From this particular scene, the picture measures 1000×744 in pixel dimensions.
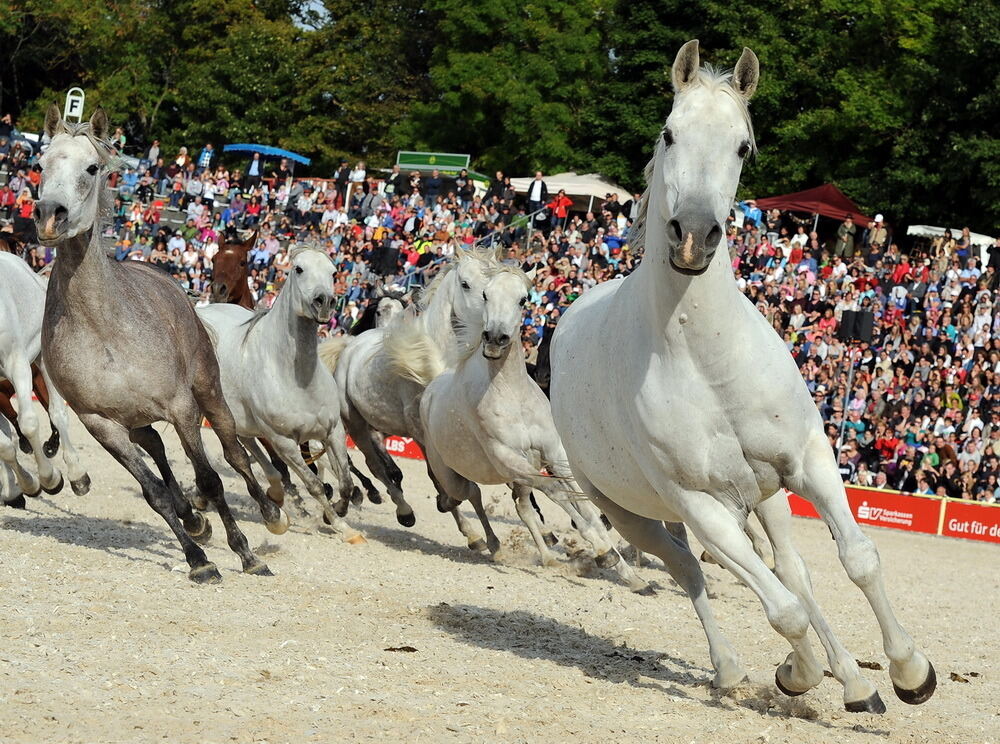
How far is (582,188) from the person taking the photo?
36.7 meters

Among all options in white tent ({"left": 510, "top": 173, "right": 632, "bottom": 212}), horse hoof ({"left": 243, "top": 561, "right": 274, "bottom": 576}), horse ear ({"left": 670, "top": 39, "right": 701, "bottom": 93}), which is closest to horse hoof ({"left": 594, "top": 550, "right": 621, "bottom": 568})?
horse hoof ({"left": 243, "top": 561, "right": 274, "bottom": 576})

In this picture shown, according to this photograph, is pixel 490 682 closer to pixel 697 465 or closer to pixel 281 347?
pixel 697 465

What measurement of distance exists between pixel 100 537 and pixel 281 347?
8.19 feet

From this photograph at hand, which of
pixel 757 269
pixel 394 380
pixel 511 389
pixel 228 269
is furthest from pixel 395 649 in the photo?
pixel 757 269

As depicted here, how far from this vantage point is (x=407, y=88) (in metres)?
51.6

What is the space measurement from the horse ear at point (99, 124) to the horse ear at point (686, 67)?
4248mm

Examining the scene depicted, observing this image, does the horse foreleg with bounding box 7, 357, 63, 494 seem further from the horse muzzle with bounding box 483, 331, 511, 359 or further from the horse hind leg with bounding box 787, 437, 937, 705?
the horse hind leg with bounding box 787, 437, 937, 705

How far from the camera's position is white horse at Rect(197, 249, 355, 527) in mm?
11352

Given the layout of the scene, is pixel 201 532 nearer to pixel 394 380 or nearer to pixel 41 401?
pixel 394 380

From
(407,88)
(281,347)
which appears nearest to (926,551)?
(281,347)

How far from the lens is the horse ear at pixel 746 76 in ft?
17.7

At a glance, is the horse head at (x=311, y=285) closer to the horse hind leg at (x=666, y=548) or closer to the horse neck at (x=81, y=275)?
the horse neck at (x=81, y=275)

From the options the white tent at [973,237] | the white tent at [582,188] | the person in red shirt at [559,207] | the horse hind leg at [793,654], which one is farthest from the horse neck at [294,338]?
the white tent at [582,188]

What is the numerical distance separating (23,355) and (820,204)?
22933 millimetres
